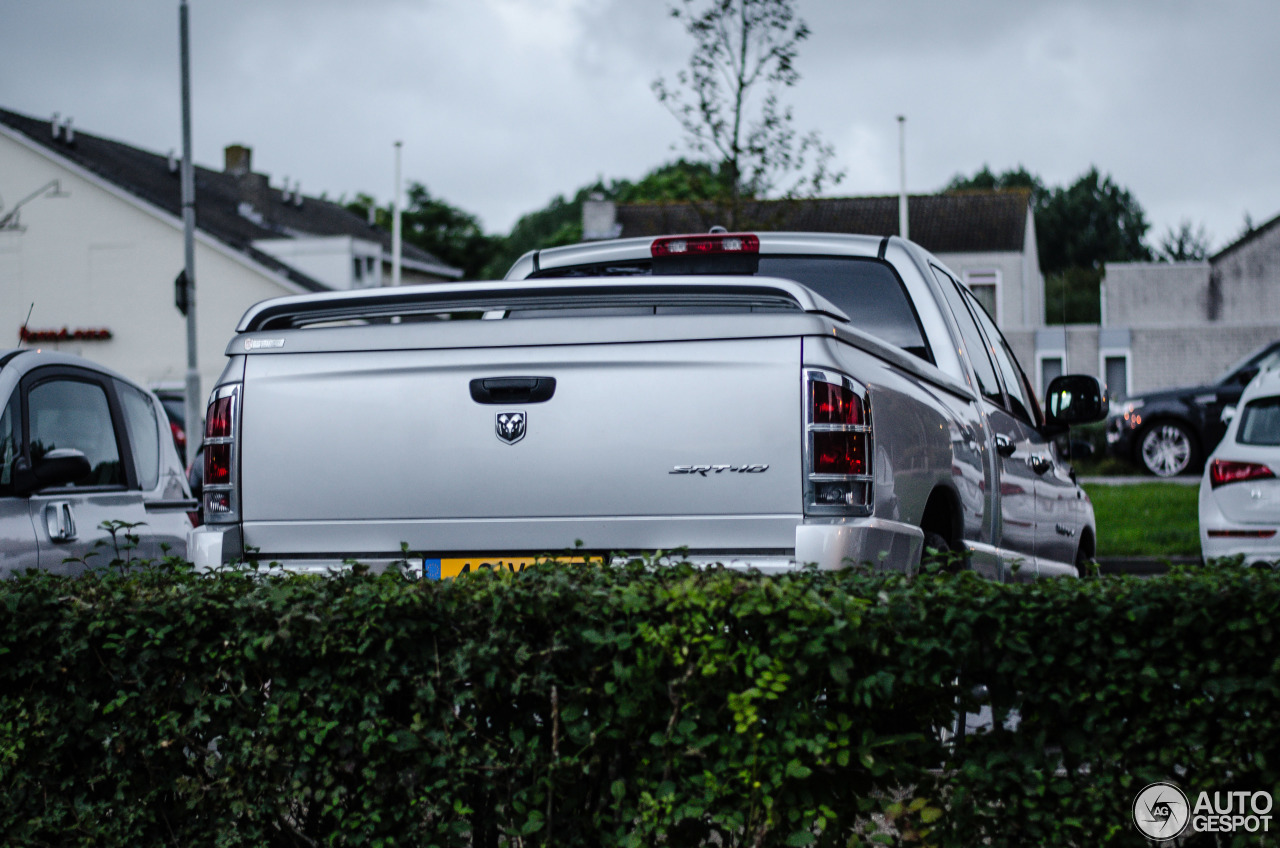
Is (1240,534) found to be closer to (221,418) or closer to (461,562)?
(461,562)

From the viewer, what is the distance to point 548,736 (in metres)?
3.24

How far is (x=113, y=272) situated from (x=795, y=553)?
3804 centimetres

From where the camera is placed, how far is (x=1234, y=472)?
957cm

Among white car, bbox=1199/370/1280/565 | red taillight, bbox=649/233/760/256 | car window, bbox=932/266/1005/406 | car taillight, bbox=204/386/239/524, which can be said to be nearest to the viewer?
car taillight, bbox=204/386/239/524

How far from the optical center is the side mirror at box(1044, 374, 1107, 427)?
22.0 ft

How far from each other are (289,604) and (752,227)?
14.4m

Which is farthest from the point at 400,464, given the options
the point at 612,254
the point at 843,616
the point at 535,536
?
the point at 612,254

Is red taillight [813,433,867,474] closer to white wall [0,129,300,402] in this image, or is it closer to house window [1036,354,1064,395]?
white wall [0,129,300,402]

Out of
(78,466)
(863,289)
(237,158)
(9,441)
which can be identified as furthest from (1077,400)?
(237,158)

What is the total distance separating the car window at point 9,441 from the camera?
562 centimetres

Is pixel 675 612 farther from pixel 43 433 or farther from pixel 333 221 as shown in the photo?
pixel 333 221

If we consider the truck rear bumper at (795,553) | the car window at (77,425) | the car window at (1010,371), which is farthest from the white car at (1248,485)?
the car window at (77,425)

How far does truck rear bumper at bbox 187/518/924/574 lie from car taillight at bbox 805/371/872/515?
2.3 inches

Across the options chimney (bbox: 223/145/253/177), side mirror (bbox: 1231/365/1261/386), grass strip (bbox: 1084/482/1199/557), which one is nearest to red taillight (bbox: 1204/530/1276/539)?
grass strip (bbox: 1084/482/1199/557)
